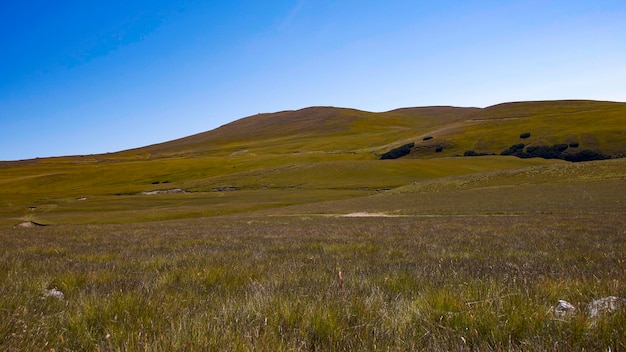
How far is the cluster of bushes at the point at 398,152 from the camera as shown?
116875 millimetres

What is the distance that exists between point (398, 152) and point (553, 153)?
127ft

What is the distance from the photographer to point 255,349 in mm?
2916

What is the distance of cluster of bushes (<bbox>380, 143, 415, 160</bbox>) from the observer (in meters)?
117

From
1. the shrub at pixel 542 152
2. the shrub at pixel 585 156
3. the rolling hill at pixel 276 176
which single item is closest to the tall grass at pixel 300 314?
the rolling hill at pixel 276 176

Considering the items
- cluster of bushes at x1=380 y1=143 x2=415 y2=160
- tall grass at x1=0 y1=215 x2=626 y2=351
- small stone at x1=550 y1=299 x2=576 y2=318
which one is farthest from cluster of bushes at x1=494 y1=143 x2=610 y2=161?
small stone at x1=550 y1=299 x2=576 y2=318

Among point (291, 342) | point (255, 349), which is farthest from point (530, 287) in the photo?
point (255, 349)

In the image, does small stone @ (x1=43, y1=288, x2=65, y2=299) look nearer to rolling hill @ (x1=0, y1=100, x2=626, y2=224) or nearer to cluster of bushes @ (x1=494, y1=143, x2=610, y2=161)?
rolling hill @ (x1=0, y1=100, x2=626, y2=224)

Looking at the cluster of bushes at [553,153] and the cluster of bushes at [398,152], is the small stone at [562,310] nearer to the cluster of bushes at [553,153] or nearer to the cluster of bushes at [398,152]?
the cluster of bushes at [553,153]

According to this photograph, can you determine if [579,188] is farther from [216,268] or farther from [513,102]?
[513,102]

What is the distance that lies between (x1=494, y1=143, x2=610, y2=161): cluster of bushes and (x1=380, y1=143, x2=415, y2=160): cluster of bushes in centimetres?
2538

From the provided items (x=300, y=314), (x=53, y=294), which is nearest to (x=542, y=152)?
(x=300, y=314)

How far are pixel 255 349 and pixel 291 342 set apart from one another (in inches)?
14.2

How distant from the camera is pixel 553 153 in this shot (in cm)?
9931

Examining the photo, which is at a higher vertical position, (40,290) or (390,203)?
(40,290)
